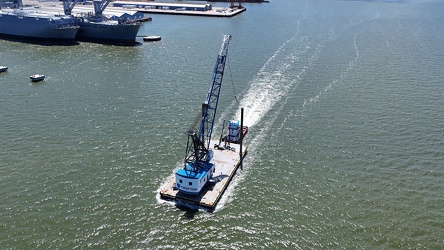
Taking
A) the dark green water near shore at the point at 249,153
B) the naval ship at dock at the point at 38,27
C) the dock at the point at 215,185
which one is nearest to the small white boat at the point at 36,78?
the dark green water near shore at the point at 249,153

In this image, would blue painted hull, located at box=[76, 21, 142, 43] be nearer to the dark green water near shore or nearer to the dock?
the dark green water near shore

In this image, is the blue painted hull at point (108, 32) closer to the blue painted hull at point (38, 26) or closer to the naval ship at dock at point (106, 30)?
A: the naval ship at dock at point (106, 30)

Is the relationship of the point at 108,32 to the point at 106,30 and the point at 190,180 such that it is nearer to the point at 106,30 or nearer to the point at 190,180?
the point at 106,30

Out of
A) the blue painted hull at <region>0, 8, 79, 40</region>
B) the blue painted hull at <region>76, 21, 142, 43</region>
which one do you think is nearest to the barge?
the blue painted hull at <region>76, 21, 142, 43</region>

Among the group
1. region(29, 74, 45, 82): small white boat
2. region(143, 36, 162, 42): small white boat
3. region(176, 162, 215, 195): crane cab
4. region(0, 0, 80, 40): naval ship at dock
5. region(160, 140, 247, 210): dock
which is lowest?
region(160, 140, 247, 210): dock

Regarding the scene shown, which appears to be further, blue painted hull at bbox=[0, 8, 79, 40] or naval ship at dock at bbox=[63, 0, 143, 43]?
naval ship at dock at bbox=[63, 0, 143, 43]

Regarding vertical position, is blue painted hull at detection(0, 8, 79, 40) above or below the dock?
above

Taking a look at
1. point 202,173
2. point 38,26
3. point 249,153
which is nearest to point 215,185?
point 202,173
